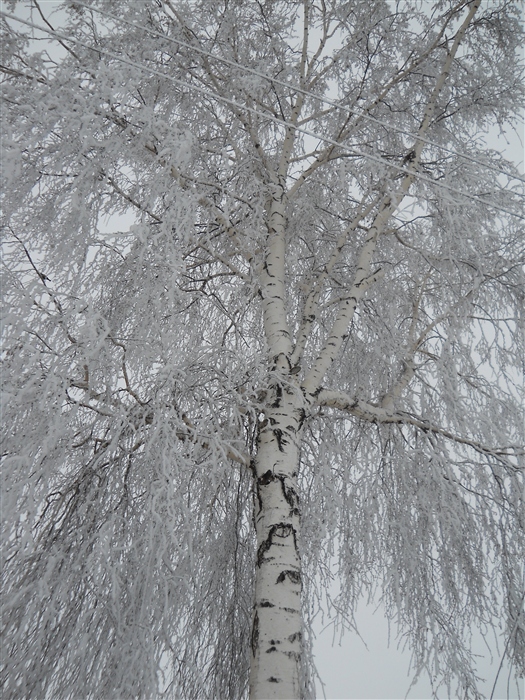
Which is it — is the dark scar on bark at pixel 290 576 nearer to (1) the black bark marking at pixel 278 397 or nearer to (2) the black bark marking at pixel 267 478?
(2) the black bark marking at pixel 267 478

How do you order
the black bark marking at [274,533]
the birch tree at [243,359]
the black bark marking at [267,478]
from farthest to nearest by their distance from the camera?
the black bark marking at [267,478]
the black bark marking at [274,533]
the birch tree at [243,359]

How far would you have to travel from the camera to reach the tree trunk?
1731mm

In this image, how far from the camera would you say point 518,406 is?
2.75 metres

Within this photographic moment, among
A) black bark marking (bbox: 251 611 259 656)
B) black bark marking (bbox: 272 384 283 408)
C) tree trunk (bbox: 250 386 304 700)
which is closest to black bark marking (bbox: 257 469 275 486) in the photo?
tree trunk (bbox: 250 386 304 700)

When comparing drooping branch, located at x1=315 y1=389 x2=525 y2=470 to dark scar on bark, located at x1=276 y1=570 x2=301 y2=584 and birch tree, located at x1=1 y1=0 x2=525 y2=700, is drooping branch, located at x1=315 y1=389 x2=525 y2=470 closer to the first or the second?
birch tree, located at x1=1 y1=0 x2=525 y2=700

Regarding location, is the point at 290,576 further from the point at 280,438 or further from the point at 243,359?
the point at 243,359

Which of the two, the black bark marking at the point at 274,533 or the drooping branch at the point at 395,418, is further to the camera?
the drooping branch at the point at 395,418

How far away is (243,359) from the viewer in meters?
2.21

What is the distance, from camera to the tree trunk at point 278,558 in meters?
1.73

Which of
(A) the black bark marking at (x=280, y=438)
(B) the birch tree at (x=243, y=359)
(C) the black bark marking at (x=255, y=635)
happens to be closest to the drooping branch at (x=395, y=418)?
(B) the birch tree at (x=243, y=359)

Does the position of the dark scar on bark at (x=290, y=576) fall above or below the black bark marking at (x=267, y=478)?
below

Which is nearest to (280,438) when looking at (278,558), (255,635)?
(278,558)

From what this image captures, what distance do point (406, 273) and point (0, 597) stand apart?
9.33 ft

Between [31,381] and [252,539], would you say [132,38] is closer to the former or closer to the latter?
[31,381]
